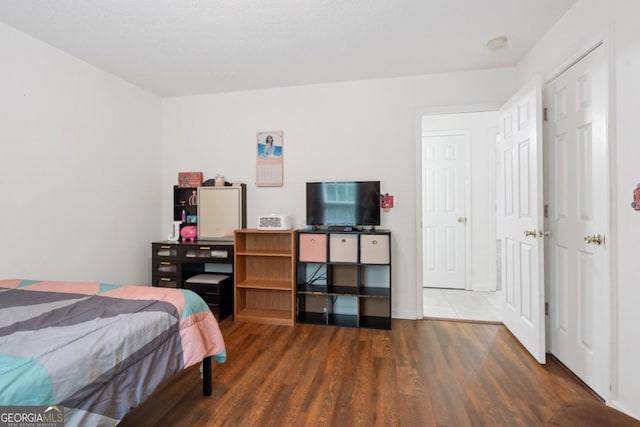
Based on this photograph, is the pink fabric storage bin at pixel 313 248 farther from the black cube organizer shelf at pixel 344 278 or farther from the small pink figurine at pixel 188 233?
the small pink figurine at pixel 188 233

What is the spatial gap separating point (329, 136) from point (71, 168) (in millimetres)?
2498

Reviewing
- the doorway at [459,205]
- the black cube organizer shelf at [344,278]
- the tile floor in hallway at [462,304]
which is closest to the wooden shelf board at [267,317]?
the black cube organizer shelf at [344,278]

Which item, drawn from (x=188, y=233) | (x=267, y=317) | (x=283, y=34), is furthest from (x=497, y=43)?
(x=188, y=233)

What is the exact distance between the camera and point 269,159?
3.34 metres

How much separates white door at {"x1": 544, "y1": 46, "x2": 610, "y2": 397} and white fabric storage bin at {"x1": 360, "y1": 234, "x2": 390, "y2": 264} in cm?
128

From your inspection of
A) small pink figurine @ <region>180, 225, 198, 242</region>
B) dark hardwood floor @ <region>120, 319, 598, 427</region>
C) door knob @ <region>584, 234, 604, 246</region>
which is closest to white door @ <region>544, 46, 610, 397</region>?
door knob @ <region>584, 234, 604, 246</region>

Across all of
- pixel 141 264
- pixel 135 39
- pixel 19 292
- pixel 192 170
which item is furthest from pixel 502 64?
pixel 141 264

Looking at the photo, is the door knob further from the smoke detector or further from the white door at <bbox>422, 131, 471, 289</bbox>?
the white door at <bbox>422, 131, 471, 289</bbox>

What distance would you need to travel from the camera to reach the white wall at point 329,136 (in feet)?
9.89

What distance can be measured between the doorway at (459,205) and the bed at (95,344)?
3.24m

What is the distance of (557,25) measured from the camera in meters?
2.13

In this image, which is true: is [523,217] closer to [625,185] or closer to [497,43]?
[625,185]

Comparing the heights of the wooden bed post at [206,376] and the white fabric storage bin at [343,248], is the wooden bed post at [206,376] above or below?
below

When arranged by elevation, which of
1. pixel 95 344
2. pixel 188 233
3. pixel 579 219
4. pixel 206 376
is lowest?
pixel 206 376
